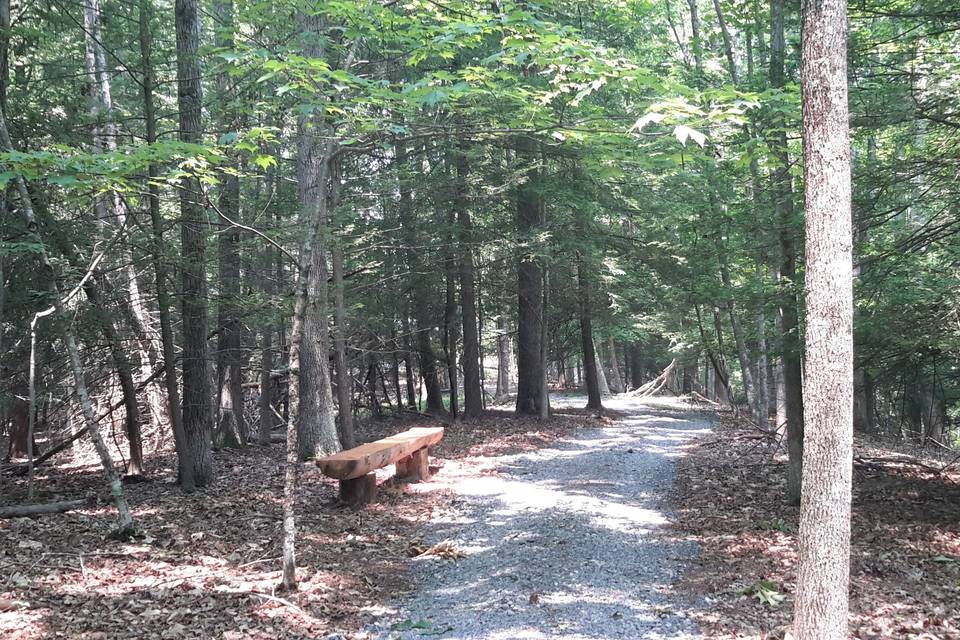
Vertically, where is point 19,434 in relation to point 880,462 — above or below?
above

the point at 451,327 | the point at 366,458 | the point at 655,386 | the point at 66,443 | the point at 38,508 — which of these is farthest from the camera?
the point at 655,386

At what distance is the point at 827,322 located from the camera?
3.71 m

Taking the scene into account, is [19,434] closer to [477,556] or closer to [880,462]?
[477,556]

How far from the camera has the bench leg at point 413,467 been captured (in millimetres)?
9727

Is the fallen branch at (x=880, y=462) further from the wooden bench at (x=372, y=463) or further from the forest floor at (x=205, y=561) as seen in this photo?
the wooden bench at (x=372, y=463)

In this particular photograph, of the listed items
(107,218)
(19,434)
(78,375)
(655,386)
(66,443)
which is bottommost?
(655,386)

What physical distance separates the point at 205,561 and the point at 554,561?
3201 millimetres

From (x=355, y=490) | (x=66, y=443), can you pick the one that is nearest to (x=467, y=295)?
(x=355, y=490)

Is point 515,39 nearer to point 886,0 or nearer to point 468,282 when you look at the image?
point 886,0

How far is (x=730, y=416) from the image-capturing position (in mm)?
19266

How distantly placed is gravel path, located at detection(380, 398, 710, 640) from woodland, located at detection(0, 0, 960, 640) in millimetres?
334

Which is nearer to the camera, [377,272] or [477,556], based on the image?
[477,556]

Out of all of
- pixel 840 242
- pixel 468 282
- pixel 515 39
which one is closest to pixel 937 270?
pixel 840 242

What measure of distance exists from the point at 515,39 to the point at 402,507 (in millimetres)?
5870
